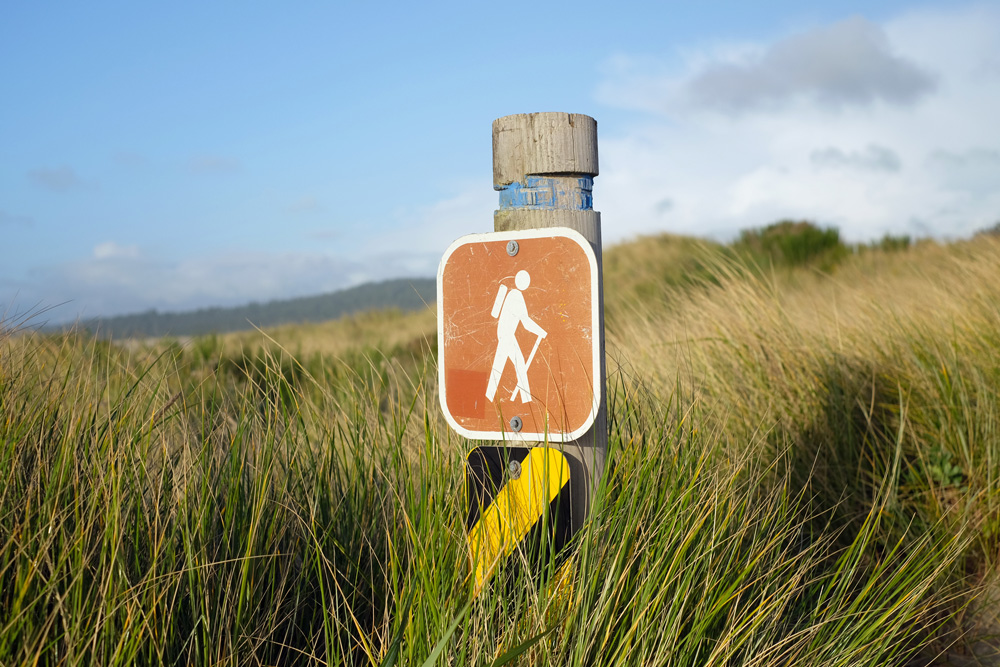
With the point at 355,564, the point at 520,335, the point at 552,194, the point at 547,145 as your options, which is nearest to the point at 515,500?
the point at 520,335

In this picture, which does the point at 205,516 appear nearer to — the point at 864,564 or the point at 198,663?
the point at 198,663

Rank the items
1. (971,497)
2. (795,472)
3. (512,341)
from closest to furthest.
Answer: (512,341), (971,497), (795,472)

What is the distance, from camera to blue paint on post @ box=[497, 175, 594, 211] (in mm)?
2316

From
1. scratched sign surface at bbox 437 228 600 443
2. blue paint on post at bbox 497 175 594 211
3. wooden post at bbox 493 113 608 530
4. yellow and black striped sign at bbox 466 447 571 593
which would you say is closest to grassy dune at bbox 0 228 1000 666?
Result: yellow and black striped sign at bbox 466 447 571 593

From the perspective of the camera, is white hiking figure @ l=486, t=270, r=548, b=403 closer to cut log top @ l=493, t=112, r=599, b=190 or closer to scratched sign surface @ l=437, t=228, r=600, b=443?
scratched sign surface @ l=437, t=228, r=600, b=443

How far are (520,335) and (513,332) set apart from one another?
0.02 metres

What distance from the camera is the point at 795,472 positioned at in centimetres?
406

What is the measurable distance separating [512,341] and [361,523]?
0.86 m

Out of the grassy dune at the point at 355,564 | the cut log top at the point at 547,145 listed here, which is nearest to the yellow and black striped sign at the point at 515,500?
the grassy dune at the point at 355,564

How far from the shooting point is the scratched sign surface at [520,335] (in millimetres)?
2123

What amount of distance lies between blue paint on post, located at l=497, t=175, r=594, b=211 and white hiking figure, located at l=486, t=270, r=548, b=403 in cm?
26

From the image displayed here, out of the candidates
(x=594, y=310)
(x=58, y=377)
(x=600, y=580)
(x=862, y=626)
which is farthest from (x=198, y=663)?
(x=862, y=626)

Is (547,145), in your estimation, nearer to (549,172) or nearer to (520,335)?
(549,172)

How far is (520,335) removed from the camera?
2.19m
